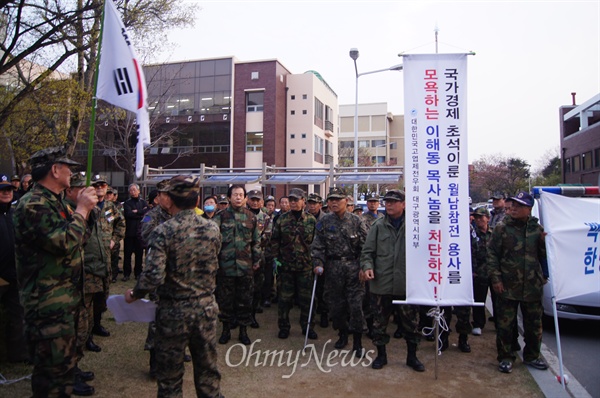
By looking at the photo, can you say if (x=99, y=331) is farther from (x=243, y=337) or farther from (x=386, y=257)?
(x=386, y=257)

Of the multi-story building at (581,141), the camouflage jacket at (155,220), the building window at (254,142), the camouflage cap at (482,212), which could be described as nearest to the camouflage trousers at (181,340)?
the camouflage jacket at (155,220)

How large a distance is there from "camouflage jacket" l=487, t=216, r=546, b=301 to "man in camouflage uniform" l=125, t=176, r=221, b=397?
11.8 ft

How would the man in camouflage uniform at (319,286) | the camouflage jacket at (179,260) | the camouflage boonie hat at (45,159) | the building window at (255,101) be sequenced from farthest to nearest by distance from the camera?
the building window at (255,101) → the man in camouflage uniform at (319,286) → the camouflage boonie hat at (45,159) → the camouflage jacket at (179,260)

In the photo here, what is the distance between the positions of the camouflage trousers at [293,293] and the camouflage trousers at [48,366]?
337cm

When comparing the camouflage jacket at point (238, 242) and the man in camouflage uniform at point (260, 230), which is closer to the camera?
the camouflage jacket at point (238, 242)

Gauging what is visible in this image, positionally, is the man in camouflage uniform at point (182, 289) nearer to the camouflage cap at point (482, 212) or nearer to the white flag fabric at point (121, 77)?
the white flag fabric at point (121, 77)

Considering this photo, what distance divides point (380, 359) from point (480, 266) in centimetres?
227

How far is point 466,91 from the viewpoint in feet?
15.4

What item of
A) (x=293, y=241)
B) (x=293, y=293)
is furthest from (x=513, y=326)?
(x=293, y=241)

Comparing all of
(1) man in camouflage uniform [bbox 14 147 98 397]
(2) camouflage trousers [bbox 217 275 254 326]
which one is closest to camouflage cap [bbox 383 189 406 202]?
(2) camouflage trousers [bbox 217 275 254 326]

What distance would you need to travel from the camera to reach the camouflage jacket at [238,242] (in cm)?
567

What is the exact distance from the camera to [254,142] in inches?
1320

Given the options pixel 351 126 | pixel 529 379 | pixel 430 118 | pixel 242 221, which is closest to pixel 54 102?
pixel 242 221

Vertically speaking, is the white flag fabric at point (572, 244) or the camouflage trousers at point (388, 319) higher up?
the white flag fabric at point (572, 244)
